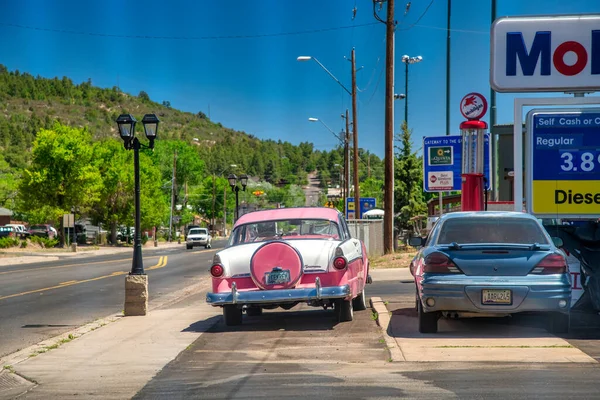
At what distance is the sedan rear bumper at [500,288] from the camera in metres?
10.2

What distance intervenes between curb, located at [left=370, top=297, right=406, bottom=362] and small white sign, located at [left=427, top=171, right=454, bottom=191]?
10037 millimetres

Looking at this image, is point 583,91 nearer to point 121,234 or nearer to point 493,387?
point 493,387

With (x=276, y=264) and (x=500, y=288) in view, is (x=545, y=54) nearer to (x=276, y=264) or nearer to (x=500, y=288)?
(x=500, y=288)

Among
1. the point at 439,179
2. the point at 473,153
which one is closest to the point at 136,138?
the point at 473,153

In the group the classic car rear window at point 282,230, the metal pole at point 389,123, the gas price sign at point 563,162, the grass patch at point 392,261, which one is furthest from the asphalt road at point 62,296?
the gas price sign at point 563,162

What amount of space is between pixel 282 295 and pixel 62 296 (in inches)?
413

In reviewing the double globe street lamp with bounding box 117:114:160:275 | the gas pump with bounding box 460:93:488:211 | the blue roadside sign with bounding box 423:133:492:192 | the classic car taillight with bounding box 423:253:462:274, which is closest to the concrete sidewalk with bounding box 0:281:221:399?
the double globe street lamp with bounding box 117:114:160:275

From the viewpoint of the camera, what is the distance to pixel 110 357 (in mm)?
10047

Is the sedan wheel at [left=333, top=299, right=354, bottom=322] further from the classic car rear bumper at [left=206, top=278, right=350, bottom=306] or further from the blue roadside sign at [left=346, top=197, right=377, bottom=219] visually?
the blue roadside sign at [left=346, top=197, right=377, bottom=219]

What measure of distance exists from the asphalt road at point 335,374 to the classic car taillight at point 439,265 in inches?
44.9

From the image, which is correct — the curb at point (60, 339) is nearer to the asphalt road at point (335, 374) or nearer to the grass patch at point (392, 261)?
the asphalt road at point (335, 374)

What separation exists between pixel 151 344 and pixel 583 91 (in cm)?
912

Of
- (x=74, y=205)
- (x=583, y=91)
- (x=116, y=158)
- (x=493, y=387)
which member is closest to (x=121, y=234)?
(x=116, y=158)

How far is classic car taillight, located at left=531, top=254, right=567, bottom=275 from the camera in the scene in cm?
1038
